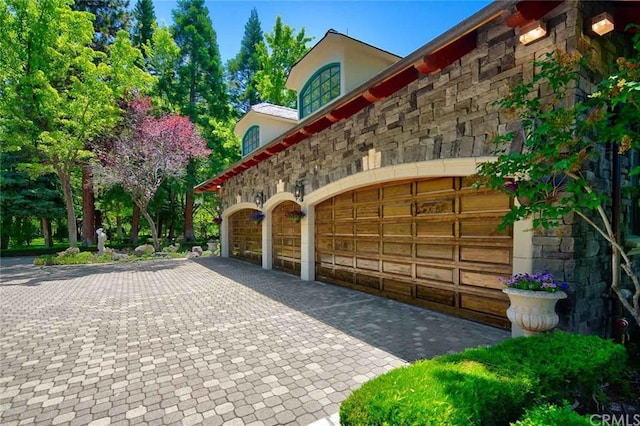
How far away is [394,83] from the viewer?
212 inches

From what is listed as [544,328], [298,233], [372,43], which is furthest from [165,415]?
[372,43]

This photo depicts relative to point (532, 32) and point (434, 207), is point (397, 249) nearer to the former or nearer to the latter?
point (434, 207)

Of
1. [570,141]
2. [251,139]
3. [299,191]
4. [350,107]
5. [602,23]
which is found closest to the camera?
[570,141]

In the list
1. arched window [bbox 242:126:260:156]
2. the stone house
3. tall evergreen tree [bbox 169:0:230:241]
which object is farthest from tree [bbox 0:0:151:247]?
the stone house

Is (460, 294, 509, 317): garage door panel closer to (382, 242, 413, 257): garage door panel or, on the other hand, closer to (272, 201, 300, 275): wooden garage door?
(382, 242, 413, 257): garage door panel

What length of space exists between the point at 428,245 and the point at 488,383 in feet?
11.8

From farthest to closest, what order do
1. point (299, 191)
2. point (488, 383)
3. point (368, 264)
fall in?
point (299, 191) → point (368, 264) → point (488, 383)

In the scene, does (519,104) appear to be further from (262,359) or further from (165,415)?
(165,415)

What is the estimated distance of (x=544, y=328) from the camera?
3.24 metres

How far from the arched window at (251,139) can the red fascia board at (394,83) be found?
25.8ft

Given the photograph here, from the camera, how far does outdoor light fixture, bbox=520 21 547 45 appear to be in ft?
11.7

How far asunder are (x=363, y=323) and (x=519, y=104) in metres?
3.65

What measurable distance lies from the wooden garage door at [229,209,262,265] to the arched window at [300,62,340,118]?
491 cm

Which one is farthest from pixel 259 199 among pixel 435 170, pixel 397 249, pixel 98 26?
pixel 98 26
